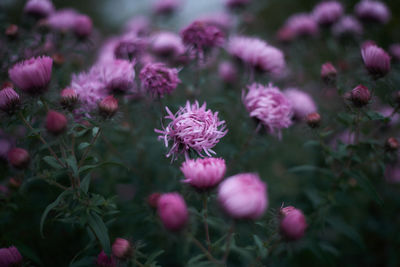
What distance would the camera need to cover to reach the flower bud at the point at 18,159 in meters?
1.34

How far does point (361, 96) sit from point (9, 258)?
2107 mm

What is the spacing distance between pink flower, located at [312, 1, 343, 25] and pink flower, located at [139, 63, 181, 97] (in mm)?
2344

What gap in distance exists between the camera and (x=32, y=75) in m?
1.35

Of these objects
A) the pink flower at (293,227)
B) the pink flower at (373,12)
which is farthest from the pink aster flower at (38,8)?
the pink flower at (373,12)

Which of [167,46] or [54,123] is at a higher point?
[167,46]

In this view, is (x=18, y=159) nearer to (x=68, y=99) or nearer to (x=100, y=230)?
(x=68, y=99)

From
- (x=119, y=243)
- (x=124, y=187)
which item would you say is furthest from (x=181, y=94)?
(x=119, y=243)

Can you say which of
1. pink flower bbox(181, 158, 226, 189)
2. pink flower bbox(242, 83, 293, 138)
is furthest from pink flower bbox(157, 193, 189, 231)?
pink flower bbox(242, 83, 293, 138)

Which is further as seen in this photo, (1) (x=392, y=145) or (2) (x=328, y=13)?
(2) (x=328, y=13)

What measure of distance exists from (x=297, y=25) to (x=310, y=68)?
0.56 m

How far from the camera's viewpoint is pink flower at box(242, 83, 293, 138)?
1.59 meters

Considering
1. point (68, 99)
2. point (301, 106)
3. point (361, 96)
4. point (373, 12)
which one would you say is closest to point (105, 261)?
point (68, 99)

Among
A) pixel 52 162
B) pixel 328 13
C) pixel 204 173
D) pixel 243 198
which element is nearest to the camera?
pixel 243 198

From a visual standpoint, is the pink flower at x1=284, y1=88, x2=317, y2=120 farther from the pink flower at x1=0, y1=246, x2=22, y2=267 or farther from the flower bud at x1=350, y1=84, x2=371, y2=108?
the pink flower at x1=0, y1=246, x2=22, y2=267
